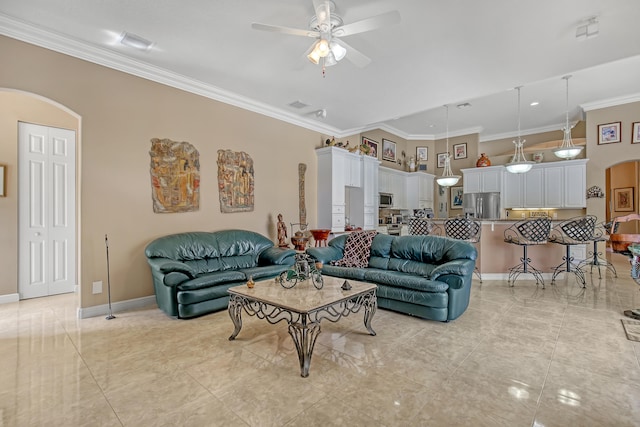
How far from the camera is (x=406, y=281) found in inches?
140

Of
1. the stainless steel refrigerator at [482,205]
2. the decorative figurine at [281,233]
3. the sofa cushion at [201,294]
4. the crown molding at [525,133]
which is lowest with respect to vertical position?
the sofa cushion at [201,294]

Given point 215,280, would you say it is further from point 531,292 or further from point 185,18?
point 531,292

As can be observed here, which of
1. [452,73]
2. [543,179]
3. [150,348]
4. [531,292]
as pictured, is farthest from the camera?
[543,179]

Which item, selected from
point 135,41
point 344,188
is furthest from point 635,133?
point 135,41

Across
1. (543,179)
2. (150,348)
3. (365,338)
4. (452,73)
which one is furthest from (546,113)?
(150,348)

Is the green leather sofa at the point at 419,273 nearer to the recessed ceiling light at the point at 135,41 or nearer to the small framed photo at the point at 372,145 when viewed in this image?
the recessed ceiling light at the point at 135,41

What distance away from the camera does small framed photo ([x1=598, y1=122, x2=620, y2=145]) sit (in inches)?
259

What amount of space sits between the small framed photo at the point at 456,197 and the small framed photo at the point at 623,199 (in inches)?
209

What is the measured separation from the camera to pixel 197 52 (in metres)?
3.73

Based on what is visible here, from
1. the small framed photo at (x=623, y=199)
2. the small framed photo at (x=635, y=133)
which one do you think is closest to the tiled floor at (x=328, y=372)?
the small framed photo at (x=635, y=133)

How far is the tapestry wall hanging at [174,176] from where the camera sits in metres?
4.26

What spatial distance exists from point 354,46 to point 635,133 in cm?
681

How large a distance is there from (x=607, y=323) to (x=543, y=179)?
5.55 meters

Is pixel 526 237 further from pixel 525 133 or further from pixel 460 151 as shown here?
pixel 525 133
